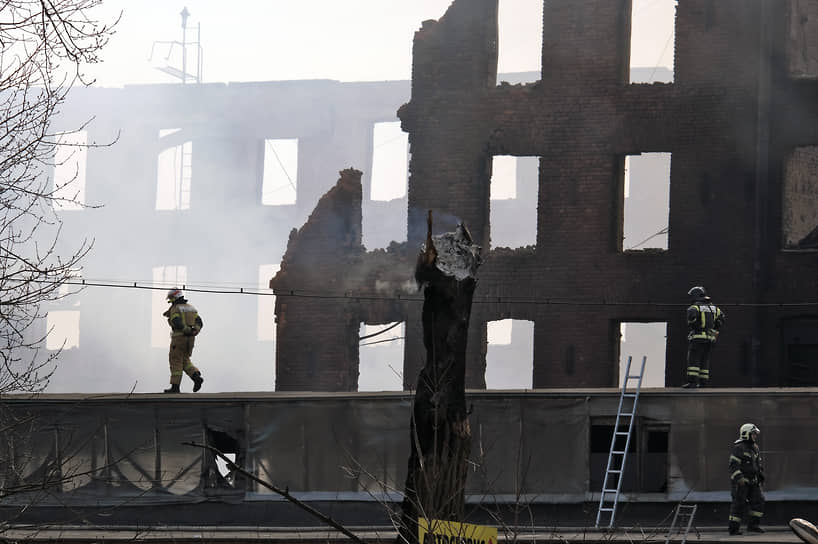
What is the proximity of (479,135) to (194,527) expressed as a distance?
940 centimetres

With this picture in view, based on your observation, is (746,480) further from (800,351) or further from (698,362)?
(800,351)

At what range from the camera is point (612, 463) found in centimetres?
1532

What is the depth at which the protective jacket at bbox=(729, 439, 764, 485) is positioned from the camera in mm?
13672

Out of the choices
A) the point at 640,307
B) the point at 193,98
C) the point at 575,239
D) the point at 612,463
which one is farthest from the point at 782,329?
the point at 193,98

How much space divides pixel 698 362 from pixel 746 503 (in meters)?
2.89

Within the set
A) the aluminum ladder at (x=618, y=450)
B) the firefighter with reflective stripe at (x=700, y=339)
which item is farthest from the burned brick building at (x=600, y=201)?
the aluminum ladder at (x=618, y=450)

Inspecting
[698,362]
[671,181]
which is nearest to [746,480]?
[698,362]

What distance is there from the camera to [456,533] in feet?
19.0

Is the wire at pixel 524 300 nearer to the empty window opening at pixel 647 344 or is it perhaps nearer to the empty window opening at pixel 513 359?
the empty window opening at pixel 647 344

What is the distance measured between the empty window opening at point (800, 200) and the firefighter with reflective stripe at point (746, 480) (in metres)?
7.18

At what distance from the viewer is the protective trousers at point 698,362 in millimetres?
16188

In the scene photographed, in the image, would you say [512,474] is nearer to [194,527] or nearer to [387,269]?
[194,527]

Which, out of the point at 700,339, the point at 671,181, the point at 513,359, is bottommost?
the point at 513,359

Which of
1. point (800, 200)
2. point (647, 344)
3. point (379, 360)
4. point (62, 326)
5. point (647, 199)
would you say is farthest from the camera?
point (62, 326)
